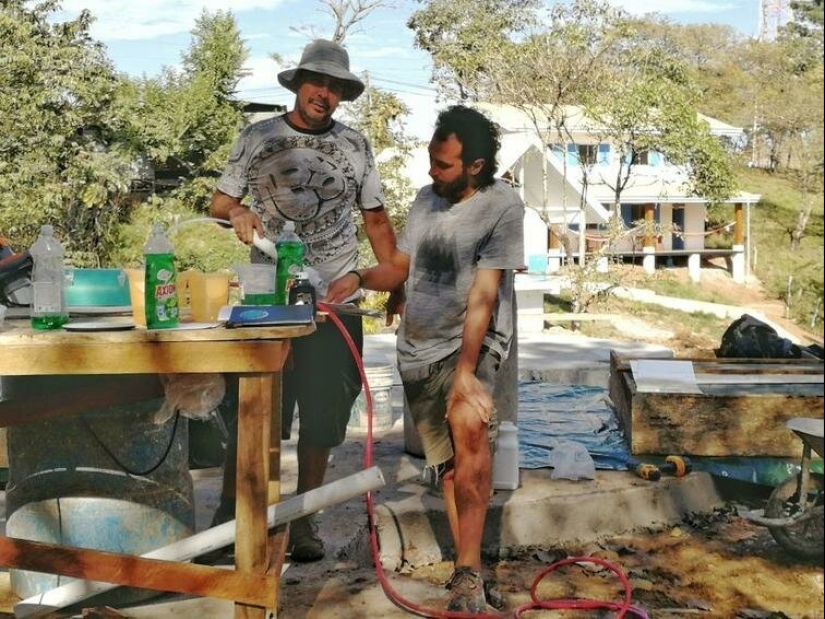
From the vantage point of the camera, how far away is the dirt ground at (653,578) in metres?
3.70

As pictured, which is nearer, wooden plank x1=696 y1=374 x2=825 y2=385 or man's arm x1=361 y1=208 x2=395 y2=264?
Answer: man's arm x1=361 y1=208 x2=395 y2=264

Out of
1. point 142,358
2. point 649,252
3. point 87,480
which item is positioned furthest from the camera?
point 649,252

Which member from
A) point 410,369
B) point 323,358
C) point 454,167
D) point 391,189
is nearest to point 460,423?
point 410,369

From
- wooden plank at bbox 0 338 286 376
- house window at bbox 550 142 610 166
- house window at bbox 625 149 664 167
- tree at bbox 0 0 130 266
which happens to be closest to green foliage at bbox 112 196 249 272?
tree at bbox 0 0 130 266

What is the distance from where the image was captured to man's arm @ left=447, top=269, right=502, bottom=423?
A: 357 cm

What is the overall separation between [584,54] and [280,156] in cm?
1962

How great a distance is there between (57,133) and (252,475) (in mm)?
19823

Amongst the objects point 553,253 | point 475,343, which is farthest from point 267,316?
point 553,253

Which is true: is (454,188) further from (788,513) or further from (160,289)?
(788,513)

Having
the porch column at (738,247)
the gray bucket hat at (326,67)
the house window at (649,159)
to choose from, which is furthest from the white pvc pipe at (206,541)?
the porch column at (738,247)

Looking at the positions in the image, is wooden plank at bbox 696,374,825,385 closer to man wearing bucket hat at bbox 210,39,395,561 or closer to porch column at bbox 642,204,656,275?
man wearing bucket hat at bbox 210,39,395,561

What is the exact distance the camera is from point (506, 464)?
16.0ft

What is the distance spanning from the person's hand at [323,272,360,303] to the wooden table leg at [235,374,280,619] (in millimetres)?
860

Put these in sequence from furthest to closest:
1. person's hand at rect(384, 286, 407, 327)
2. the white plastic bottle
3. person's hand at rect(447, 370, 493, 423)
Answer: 1. the white plastic bottle
2. person's hand at rect(384, 286, 407, 327)
3. person's hand at rect(447, 370, 493, 423)
